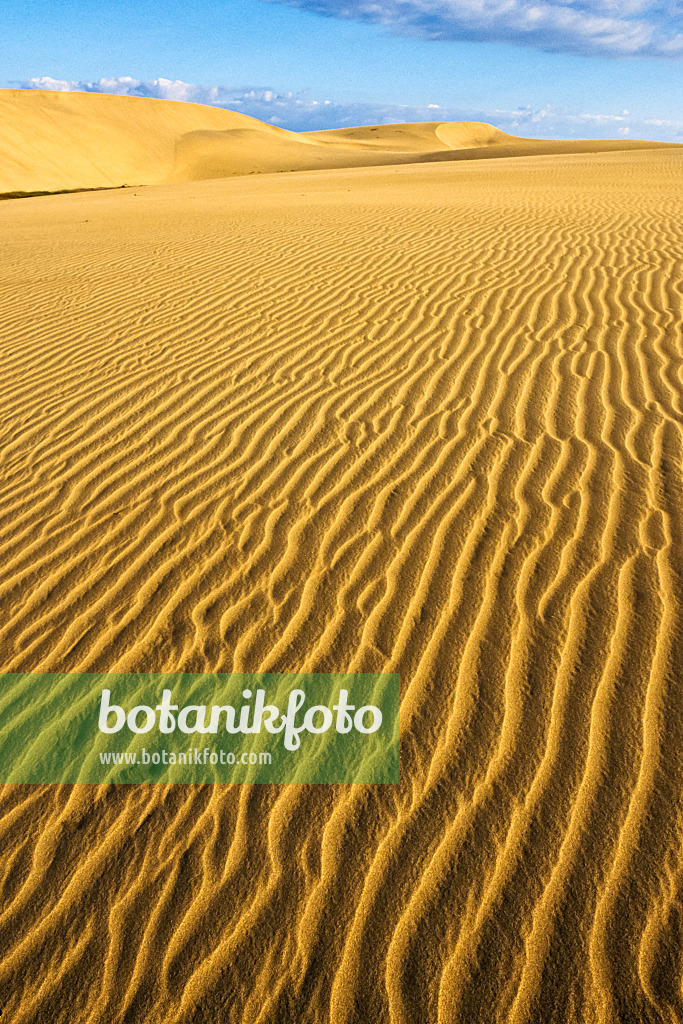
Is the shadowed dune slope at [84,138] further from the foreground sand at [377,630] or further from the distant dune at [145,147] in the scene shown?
the foreground sand at [377,630]

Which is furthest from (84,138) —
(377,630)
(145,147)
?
(377,630)

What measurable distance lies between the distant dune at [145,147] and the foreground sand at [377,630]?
122 ft

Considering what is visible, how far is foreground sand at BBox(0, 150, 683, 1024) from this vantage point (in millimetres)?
2115

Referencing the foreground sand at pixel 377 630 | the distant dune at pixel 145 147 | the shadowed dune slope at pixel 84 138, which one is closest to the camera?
the foreground sand at pixel 377 630

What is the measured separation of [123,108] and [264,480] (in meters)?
63.8

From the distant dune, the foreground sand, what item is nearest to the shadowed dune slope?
the distant dune

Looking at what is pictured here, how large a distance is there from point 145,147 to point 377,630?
Result: 57.2m

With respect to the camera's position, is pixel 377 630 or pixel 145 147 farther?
pixel 145 147

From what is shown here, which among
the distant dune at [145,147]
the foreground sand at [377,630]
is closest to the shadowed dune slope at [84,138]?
the distant dune at [145,147]

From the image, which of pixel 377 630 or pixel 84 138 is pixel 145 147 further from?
pixel 377 630

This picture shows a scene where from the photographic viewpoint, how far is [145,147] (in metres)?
51.2

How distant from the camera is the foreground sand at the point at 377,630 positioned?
2115 mm

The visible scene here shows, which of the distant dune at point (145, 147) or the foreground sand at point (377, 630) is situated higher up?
the distant dune at point (145, 147)

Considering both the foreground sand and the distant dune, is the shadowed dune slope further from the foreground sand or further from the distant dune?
the foreground sand
